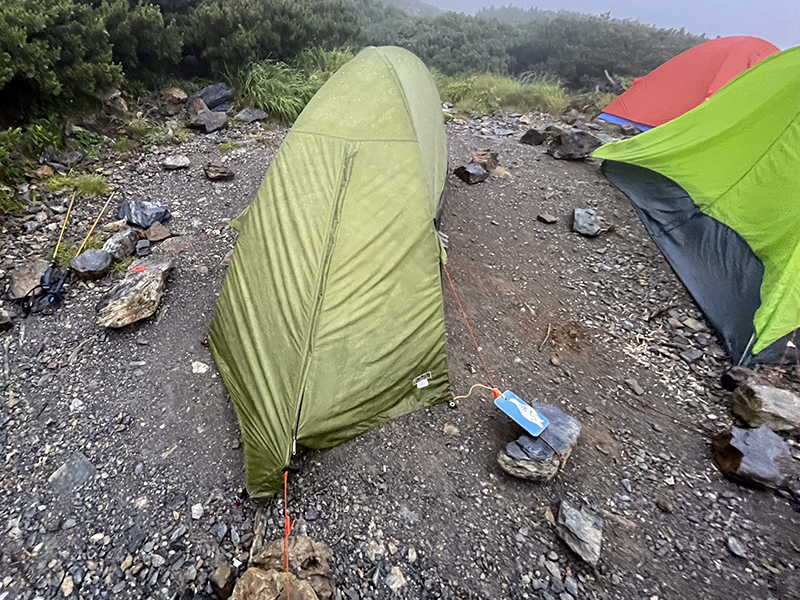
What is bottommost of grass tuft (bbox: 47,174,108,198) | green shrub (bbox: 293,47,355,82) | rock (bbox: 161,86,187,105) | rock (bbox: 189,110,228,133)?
grass tuft (bbox: 47,174,108,198)

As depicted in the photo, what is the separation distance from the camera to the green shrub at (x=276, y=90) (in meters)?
7.82

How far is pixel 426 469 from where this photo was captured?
294cm

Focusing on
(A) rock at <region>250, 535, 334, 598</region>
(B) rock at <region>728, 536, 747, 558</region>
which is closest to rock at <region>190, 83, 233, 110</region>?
(A) rock at <region>250, 535, 334, 598</region>

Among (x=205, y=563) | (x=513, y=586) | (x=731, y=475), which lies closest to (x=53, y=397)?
A: (x=205, y=563)

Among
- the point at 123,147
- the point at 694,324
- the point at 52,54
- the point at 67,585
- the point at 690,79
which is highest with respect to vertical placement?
the point at 690,79

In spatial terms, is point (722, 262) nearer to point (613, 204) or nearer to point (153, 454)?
point (613, 204)

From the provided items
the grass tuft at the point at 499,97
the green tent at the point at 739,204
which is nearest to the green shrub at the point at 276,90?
the grass tuft at the point at 499,97

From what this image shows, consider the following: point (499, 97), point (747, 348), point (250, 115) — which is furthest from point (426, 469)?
point (499, 97)

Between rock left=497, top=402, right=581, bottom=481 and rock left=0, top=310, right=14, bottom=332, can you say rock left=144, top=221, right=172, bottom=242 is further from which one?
rock left=497, top=402, right=581, bottom=481

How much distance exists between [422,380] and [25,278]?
13.1ft

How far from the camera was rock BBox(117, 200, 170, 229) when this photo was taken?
16.3 feet

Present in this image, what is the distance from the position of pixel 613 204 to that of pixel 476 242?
243cm

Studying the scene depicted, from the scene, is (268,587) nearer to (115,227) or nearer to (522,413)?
(522,413)

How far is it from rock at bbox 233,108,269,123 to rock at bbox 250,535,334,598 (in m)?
7.25
